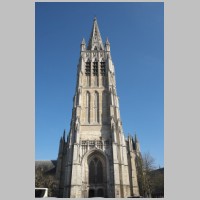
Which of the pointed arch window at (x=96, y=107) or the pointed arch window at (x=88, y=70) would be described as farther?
the pointed arch window at (x=88, y=70)

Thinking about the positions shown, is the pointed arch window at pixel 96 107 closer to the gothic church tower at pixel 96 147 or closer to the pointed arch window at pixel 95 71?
the gothic church tower at pixel 96 147

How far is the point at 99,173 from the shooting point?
35.8 m

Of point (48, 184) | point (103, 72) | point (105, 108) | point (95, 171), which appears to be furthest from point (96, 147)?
point (103, 72)

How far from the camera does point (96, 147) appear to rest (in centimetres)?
3666

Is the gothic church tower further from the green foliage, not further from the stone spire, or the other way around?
the stone spire

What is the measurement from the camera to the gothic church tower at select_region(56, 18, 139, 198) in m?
33.6

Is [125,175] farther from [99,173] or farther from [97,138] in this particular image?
[97,138]

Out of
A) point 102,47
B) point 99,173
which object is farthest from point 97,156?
point 102,47

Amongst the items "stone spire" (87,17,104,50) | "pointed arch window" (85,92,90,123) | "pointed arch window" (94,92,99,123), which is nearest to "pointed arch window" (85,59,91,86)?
"pointed arch window" (85,92,90,123)

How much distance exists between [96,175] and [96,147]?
464cm

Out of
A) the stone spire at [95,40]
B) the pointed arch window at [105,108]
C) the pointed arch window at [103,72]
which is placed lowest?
the pointed arch window at [105,108]

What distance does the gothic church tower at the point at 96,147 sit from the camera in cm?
3356

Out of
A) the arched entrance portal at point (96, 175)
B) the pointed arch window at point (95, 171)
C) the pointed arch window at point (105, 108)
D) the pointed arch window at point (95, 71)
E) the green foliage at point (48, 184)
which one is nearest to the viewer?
the green foliage at point (48, 184)

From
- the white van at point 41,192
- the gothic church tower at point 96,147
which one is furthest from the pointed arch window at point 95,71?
the white van at point 41,192
